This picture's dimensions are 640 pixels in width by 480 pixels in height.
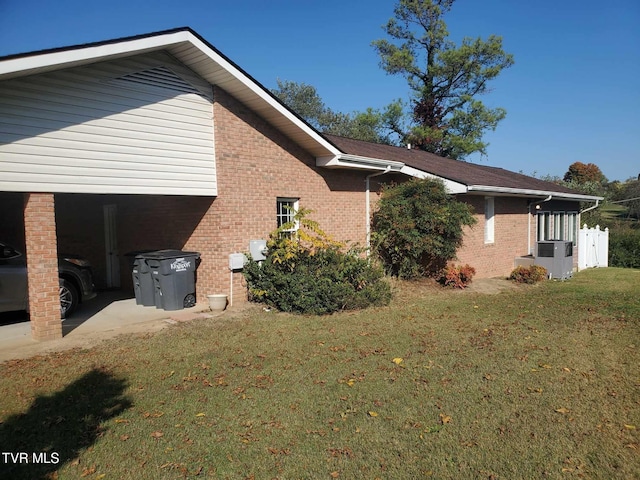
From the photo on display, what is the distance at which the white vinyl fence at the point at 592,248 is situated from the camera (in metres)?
20.3

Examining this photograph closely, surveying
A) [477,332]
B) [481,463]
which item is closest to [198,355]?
[481,463]

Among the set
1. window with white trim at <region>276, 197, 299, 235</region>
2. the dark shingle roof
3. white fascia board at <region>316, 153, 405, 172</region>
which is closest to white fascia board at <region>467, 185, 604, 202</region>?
the dark shingle roof

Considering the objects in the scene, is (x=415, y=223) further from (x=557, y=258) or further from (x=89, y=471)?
(x=89, y=471)

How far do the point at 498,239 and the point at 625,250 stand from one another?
10.5m

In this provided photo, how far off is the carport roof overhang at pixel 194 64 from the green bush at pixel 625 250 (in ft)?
59.8

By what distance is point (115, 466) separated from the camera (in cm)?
346

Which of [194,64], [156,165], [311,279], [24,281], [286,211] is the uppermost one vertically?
[194,64]

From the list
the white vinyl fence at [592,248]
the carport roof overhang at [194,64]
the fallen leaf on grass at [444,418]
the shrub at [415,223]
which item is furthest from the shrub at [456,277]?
the white vinyl fence at [592,248]

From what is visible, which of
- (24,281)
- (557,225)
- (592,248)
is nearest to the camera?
(24,281)

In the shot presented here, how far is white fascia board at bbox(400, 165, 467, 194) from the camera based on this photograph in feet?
40.4

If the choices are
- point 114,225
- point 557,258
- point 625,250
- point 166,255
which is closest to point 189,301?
point 166,255

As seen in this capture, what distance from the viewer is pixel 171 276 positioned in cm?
898

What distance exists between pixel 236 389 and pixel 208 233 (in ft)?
16.4

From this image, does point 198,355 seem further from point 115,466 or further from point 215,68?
point 215,68
